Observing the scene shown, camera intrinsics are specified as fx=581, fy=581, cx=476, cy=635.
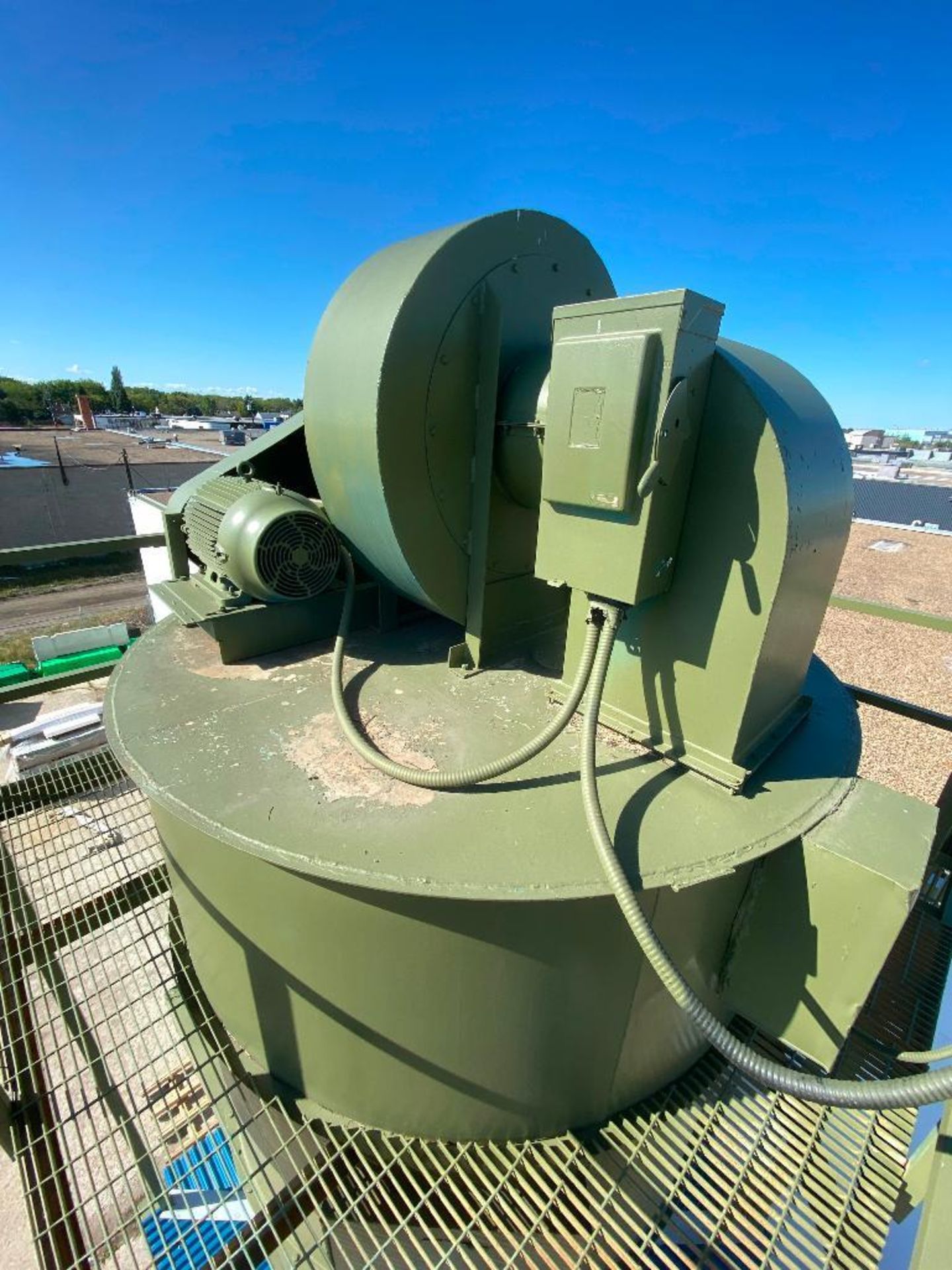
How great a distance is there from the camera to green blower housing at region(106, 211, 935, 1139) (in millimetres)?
1685

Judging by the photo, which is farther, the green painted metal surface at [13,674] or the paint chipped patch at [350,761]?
the green painted metal surface at [13,674]

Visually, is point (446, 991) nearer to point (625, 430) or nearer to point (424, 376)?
point (625, 430)

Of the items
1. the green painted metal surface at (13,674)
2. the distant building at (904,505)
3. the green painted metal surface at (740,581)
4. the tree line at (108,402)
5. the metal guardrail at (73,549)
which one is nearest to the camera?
the green painted metal surface at (740,581)

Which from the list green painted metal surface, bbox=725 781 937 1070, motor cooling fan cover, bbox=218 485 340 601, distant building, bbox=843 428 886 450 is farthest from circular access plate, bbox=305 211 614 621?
distant building, bbox=843 428 886 450

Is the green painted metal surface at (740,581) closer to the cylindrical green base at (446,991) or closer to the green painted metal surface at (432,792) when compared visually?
the green painted metal surface at (432,792)

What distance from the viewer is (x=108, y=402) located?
73.2m

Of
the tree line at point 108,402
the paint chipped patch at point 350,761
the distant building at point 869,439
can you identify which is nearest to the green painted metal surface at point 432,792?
the paint chipped patch at point 350,761

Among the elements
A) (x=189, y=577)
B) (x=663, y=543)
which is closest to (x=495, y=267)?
(x=663, y=543)

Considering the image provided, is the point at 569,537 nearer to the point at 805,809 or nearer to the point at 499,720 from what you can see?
the point at 499,720

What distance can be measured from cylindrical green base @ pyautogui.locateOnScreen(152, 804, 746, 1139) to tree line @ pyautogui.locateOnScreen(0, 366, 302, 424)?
2650 inches

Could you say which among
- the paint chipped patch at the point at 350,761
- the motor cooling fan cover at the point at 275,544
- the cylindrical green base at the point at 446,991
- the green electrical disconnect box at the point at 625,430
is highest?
the green electrical disconnect box at the point at 625,430

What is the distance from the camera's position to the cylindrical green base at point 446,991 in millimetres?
1696

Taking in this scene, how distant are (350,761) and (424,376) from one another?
148 cm

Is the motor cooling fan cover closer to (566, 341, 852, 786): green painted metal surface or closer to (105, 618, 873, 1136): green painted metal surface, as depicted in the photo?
(105, 618, 873, 1136): green painted metal surface
